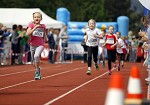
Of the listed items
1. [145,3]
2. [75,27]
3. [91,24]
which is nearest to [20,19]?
[75,27]

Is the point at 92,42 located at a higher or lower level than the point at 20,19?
lower

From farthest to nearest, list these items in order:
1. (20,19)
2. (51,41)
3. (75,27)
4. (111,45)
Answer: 1. (75,27)
2. (20,19)
3. (51,41)
4. (111,45)

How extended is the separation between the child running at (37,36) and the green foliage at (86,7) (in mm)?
75677

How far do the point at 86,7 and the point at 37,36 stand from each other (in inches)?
4039

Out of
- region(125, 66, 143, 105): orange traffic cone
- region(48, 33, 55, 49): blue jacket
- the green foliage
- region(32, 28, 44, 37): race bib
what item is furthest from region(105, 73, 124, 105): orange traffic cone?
the green foliage

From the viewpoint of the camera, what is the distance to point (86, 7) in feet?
400

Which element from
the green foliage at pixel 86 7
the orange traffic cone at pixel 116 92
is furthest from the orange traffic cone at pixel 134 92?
A: the green foliage at pixel 86 7

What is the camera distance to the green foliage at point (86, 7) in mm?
99213

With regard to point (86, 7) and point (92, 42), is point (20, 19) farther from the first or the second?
point (86, 7)

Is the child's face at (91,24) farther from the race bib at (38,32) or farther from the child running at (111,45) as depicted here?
the race bib at (38,32)

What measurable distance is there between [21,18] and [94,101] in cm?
3051

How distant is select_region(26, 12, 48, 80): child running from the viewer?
19250 mm

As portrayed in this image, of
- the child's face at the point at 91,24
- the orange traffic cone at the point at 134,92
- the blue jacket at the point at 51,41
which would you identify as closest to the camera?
the orange traffic cone at the point at 134,92

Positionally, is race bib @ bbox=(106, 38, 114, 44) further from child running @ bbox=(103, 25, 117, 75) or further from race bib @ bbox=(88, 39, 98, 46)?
race bib @ bbox=(88, 39, 98, 46)
